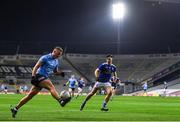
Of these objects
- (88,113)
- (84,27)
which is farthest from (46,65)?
(84,27)

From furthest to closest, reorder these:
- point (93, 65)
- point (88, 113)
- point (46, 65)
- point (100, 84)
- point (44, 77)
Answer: point (93, 65) < point (100, 84) < point (88, 113) < point (46, 65) < point (44, 77)

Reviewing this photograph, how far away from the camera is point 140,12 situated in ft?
238

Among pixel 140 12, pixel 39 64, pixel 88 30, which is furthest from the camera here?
pixel 88 30

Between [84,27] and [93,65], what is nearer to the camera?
[93,65]

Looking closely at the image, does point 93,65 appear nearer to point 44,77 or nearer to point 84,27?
point 84,27

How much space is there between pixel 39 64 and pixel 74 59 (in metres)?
62.0

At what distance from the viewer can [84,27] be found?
76.6 m

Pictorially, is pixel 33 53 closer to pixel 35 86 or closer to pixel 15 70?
pixel 15 70

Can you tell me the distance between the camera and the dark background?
239 feet

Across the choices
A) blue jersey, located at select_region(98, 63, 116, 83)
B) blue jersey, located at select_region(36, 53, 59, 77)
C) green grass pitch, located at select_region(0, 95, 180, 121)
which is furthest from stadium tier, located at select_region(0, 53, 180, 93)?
blue jersey, located at select_region(36, 53, 59, 77)

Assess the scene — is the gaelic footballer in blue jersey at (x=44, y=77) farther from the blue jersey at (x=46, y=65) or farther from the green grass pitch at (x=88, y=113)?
the green grass pitch at (x=88, y=113)

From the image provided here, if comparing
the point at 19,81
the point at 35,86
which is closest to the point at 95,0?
the point at 19,81

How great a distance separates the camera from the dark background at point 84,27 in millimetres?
72750

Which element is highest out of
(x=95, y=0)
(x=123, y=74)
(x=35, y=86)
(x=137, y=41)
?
(x=95, y=0)
